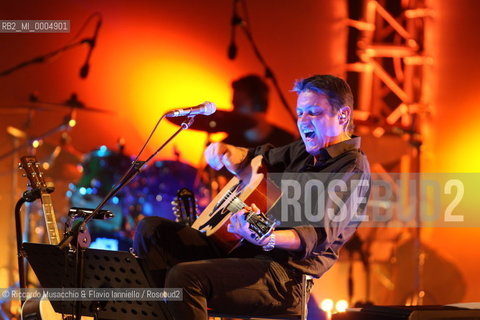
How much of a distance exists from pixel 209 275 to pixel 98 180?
255cm

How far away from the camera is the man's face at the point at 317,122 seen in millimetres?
3396

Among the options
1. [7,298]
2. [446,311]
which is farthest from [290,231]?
[7,298]

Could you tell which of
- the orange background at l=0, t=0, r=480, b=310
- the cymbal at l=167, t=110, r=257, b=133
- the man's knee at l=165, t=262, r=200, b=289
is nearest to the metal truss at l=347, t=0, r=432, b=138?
the orange background at l=0, t=0, r=480, b=310

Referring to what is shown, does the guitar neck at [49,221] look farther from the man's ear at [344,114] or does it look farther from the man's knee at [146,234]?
the man's ear at [344,114]

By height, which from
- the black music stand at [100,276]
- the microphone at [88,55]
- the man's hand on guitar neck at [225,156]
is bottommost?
the black music stand at [100,276]

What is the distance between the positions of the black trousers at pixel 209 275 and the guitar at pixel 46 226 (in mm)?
691

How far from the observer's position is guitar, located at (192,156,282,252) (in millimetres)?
3389

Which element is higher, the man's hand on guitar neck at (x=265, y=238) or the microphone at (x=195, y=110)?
the microphone at (x=195, y=110)

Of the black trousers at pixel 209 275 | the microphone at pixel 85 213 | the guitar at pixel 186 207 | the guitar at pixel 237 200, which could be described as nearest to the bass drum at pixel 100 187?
the guitar at pixel 186 207

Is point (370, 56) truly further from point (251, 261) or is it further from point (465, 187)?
point (251, 261)

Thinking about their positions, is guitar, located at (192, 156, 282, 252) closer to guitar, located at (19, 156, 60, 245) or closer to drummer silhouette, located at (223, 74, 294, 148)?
guitar, located at (19, 156, 60, 245)

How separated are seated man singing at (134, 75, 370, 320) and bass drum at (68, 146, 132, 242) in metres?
1.98

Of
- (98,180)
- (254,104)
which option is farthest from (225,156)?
(254,104)

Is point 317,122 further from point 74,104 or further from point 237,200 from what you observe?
point 74,104
